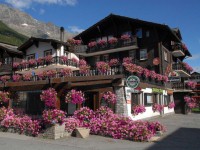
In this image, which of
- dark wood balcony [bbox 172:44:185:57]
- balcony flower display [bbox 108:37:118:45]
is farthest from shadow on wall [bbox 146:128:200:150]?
dark wood balcony [bbox 172:44:185:57]

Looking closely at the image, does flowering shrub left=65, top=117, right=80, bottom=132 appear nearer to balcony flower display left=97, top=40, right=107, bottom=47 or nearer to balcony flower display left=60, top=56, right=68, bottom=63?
balcony flower display left=60, top=56, right=68, bottom=63

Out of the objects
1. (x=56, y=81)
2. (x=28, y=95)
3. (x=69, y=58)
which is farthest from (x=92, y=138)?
(x=69, y=58)

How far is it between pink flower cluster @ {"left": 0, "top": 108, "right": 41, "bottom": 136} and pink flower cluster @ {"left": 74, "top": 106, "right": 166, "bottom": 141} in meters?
2.40

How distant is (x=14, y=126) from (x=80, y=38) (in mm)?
21139

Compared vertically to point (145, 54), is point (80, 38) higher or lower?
higher

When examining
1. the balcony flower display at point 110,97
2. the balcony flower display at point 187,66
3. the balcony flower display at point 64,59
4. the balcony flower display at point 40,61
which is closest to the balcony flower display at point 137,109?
A: the balcony flower display at point 110,97

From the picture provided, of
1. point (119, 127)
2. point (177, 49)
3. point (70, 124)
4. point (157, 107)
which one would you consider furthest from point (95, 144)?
point (177, 49)

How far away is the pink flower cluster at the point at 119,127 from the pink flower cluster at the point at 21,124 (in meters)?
2.40

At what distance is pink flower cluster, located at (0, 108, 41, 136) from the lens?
13438mm

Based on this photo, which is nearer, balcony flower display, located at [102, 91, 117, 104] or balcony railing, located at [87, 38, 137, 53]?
balcony flower display, located at [102, 91, 117, 104]

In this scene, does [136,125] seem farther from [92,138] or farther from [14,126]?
[14,126]

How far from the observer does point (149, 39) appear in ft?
95.8

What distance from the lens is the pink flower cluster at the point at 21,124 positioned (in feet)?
44.1

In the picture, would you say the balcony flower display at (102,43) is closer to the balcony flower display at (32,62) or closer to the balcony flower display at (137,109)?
the balcony flower display at (32,62)
